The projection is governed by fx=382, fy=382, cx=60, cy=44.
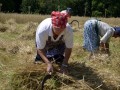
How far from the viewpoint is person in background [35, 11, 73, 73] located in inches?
219

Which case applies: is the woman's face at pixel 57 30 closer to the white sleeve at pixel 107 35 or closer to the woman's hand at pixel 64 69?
the woman's hand at pixel 64 69

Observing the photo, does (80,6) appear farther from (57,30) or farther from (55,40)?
(57,30)

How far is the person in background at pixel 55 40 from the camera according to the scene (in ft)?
18.3

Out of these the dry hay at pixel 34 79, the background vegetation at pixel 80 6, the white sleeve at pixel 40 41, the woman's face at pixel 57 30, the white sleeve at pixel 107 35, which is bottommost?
the background vegetation at pixel 80 6

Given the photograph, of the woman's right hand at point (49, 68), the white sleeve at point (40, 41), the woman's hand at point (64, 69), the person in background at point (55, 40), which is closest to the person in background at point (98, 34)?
the person in background at point (55, 40)

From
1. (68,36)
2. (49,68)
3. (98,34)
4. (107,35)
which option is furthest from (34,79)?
(98,34)

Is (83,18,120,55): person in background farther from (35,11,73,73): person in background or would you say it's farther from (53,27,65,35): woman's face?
(53,27,65,35): woman's face

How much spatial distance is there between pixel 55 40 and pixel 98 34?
7.62 feet

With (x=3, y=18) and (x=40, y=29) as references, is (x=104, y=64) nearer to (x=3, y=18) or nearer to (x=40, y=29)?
(x=40, y=29)

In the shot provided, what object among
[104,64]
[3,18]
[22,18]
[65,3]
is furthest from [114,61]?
[65,3]

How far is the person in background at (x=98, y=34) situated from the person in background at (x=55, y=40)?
1682 millimetres

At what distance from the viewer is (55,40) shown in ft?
19.9

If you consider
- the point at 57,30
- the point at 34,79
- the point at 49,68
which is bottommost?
the point at 34,79

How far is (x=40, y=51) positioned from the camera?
5.79m
